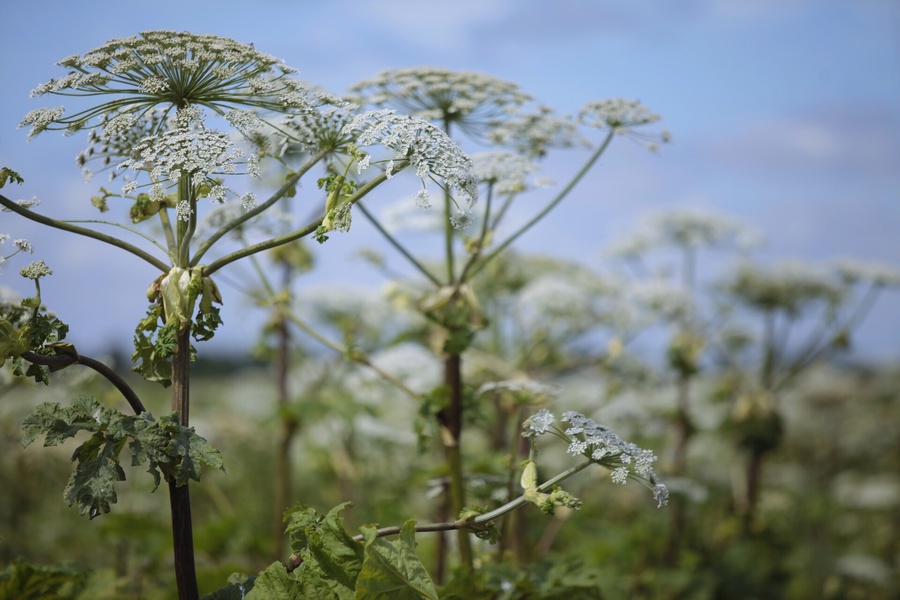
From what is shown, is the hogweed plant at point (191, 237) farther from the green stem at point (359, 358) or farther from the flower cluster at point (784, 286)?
the flower cluster at point (784, 286)

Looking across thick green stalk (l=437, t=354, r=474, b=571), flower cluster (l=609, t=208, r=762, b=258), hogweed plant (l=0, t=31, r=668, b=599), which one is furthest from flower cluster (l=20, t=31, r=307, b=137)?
flower cluster (l=609, t=208, r=762, b=258)

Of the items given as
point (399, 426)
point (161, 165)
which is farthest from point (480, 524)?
point (399, 426)

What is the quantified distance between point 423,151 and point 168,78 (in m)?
0.64

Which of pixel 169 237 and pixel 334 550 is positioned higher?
pixel 169 237

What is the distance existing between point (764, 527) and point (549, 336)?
3117 millimetres

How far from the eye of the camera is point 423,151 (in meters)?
1.93

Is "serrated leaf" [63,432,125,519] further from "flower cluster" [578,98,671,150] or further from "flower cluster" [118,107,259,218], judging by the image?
"flower cluster" [578,98,671,150]

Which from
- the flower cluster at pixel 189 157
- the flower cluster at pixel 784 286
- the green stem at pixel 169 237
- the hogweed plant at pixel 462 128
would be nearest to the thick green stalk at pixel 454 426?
the hogweed plant at pixel 462 128

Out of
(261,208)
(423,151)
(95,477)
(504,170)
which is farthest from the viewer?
(504,170)

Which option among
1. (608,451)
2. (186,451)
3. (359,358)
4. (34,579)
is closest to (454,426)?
(359,358)

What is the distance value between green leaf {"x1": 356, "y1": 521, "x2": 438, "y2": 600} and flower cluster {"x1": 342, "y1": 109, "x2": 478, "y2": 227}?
0.81 metres

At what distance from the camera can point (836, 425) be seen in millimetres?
11094

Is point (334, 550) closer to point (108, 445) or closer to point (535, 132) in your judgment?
point (108, 445)

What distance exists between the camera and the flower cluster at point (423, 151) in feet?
6.29
